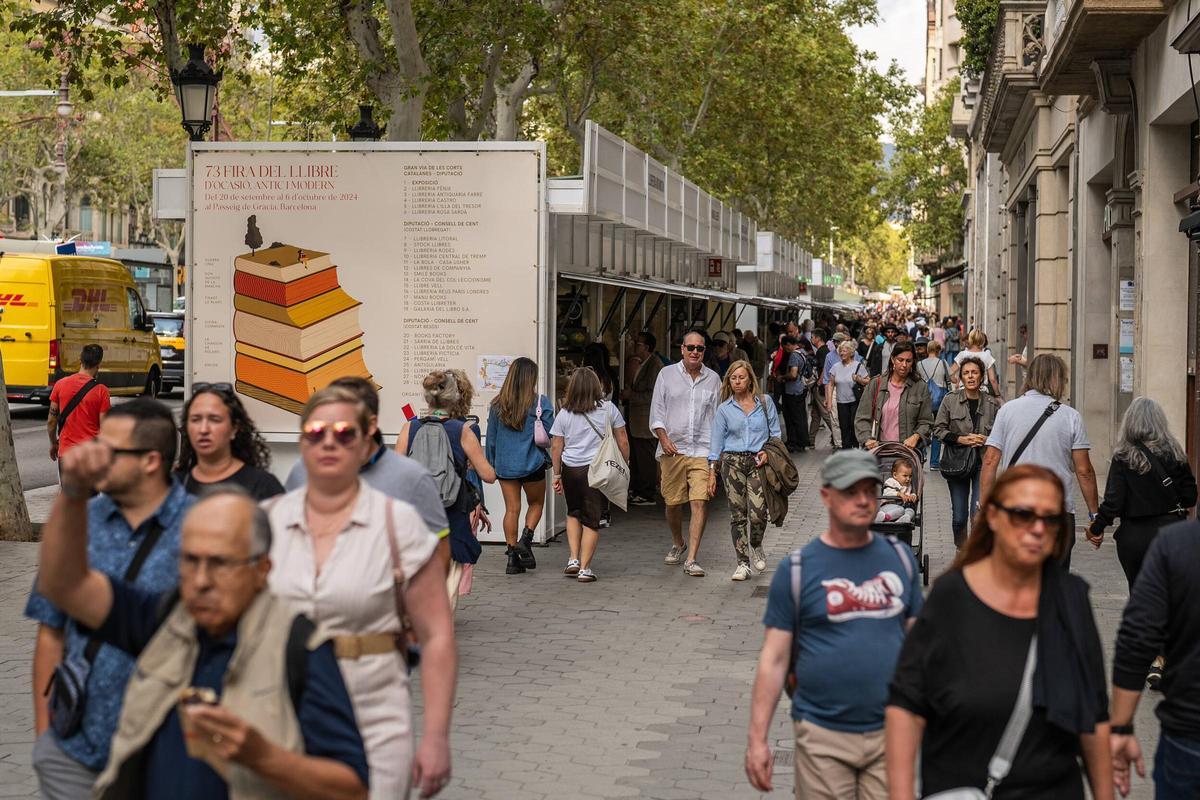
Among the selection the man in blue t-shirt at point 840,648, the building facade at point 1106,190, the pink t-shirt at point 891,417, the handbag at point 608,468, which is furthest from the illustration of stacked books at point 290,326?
the man in blue t-shirt at point 840,648

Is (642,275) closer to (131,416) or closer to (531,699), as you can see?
(531,699)

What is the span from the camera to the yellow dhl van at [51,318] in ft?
84.5

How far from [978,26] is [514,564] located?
22.1 m

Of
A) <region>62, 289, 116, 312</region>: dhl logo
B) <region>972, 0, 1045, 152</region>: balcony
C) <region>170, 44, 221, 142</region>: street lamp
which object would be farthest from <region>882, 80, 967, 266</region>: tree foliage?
<region>170, 44, 221, 142</region>: street lamp

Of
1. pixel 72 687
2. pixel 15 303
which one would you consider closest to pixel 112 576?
pixel 72 687

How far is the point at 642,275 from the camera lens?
67.5 ft

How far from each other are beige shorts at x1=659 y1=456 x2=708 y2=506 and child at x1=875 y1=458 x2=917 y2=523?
1676mm

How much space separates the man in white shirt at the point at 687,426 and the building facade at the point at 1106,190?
4.28 m

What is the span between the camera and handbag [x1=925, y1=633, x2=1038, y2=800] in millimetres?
3943

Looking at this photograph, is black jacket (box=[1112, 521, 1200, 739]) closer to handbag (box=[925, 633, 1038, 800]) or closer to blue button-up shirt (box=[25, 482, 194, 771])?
handbag (box=[925, 633, 1038, 800])

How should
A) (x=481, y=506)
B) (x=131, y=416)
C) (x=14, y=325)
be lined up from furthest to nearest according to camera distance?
(x=14, y=325) < (x=481, y=506) < (x=131, y=416)

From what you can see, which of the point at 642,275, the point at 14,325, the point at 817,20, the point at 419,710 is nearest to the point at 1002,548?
the point at 419,710

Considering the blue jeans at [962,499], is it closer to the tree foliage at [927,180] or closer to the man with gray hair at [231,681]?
the man with gray hair at [231,681]

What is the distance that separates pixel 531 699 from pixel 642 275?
12.7 meters
